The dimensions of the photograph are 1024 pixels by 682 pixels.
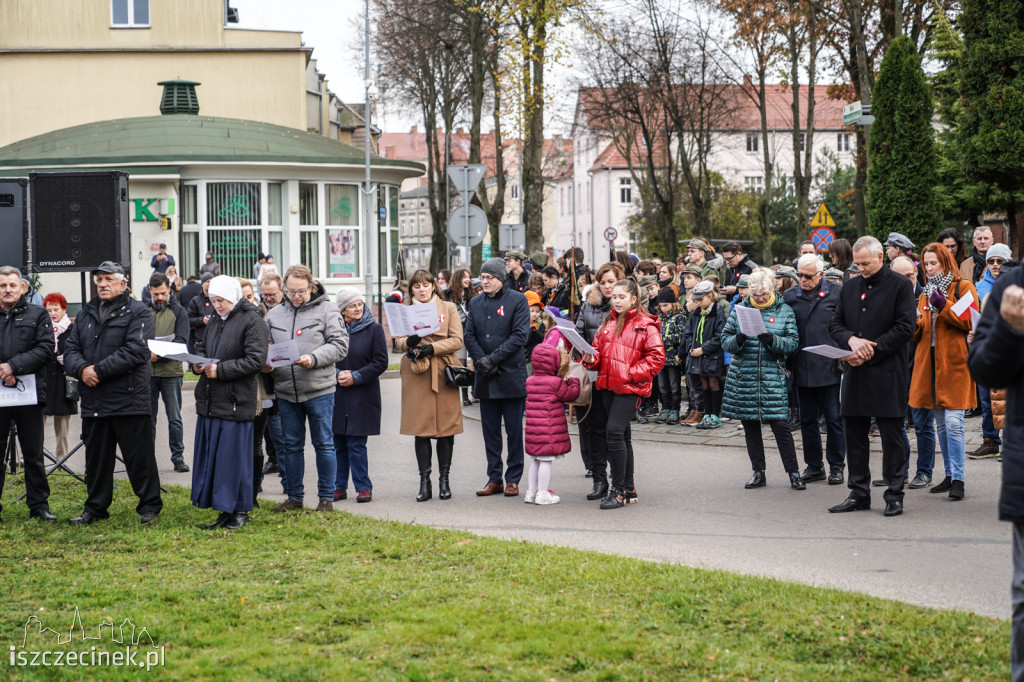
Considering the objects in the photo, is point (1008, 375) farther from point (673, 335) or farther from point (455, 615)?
point (673, 335)

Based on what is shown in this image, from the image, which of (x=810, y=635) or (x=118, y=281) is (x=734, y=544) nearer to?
(x=810, y=635)

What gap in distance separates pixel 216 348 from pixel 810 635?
519cm

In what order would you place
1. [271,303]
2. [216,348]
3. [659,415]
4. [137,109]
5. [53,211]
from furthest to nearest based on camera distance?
1. [137,109]
2. [659,415]
3. [53,211]
4. [271,303]
5. [216,348]

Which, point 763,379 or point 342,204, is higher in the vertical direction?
point 342,204

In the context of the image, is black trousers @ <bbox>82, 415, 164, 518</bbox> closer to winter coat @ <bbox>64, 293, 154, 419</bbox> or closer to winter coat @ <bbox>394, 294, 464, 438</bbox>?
winter coat @ <bbox>64, 293, 154, 419</bbox>

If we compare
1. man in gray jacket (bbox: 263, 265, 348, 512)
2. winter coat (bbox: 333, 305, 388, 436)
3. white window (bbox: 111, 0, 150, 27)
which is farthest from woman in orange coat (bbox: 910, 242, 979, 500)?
white window (bbox: 111, 0, 150, 27)

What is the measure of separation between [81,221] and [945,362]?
29.3 feet

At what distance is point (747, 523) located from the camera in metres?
8.80

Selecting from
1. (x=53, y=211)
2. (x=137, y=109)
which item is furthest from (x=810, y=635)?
(x=137, y=109)

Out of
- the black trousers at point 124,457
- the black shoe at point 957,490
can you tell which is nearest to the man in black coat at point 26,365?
the black trousers at point 124,457

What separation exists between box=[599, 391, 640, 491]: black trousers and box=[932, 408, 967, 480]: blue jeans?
262cm

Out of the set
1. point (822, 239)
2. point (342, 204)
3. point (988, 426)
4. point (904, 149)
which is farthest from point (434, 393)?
point (342, 204)

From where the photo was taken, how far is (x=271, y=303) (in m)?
10.7

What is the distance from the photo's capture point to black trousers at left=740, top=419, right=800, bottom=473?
1039cm
